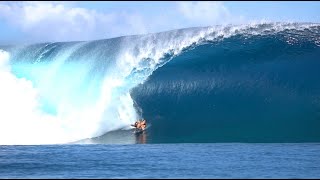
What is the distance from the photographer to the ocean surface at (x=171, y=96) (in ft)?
71.6

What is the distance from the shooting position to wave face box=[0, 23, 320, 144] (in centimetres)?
2519

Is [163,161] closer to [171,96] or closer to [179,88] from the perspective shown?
[171,96]

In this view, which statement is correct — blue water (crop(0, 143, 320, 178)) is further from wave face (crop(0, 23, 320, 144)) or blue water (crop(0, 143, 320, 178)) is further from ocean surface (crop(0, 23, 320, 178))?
wave face (crop(0, 23, 320, 144))

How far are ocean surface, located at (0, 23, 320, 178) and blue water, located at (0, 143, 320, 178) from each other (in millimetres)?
66

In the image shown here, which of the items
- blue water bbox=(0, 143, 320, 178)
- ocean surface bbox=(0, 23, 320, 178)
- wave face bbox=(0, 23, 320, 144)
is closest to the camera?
blue water bbox=(0, 143, 320, 178)

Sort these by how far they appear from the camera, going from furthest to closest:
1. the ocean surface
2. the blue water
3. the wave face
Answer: the wave face → the ocean surface → the blue water

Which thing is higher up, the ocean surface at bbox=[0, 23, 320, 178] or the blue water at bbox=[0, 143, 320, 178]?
the ocean surface at bbox=[0, 23, 320, 178]

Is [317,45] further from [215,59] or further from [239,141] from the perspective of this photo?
[239,141]

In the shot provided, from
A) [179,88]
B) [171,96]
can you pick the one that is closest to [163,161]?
[171,96]

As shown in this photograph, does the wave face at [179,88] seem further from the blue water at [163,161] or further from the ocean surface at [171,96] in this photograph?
the blue water at [163,161]

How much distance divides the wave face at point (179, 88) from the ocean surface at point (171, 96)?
4cm

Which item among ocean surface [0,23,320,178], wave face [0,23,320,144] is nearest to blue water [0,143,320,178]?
ocean surface [0,23,320,178]

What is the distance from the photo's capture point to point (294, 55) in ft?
93.9

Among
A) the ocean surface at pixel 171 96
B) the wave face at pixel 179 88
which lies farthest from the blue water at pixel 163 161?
the wave face at pixel 179 88
